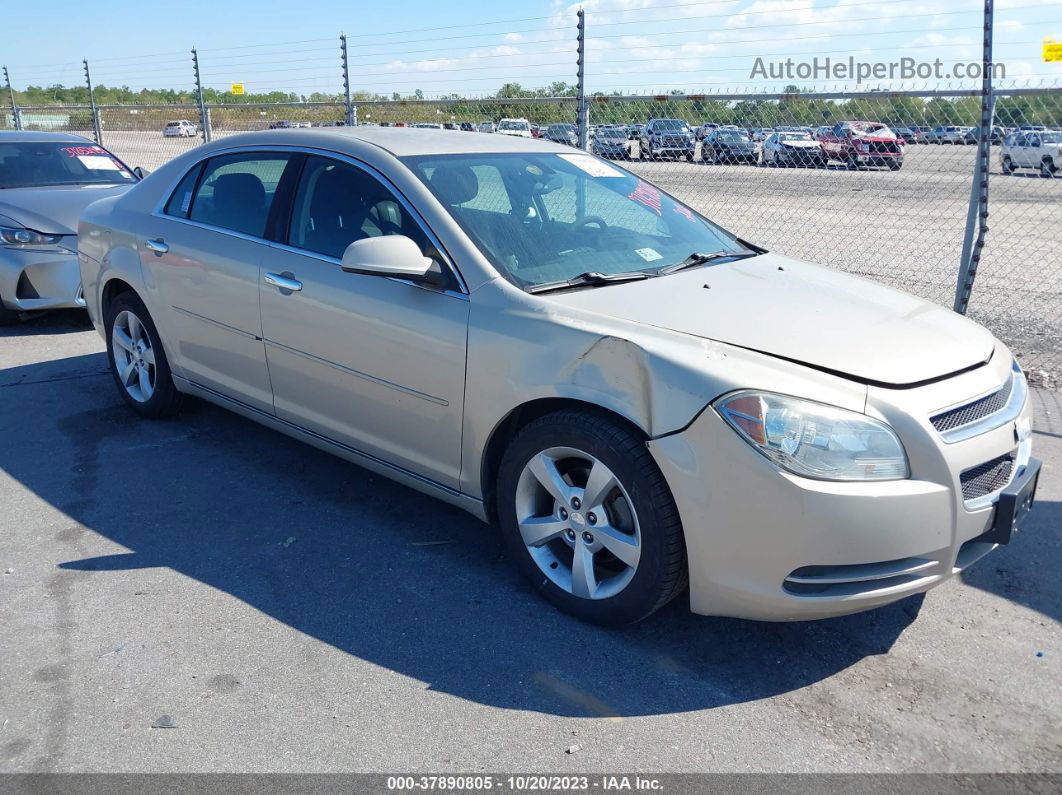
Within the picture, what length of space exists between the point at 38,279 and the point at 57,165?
1.90m

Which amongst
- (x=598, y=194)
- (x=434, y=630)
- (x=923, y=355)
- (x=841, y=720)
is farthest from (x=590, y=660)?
(x=598, y=194)

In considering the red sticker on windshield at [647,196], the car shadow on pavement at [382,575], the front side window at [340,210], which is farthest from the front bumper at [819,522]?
the red sticker on windshield at [647,196]

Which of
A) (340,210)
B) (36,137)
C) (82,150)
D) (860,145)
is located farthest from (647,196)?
(860,145)

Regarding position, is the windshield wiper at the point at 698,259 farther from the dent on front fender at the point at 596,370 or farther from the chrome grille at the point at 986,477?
the chrome grille at the point at 986,477

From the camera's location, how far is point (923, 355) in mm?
3123

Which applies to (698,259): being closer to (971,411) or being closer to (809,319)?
(809,319)

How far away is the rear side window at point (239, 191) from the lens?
4457mm

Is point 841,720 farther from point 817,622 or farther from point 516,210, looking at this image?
point 516,210

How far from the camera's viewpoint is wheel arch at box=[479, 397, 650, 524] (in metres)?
3.13

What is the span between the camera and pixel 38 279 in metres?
7.48

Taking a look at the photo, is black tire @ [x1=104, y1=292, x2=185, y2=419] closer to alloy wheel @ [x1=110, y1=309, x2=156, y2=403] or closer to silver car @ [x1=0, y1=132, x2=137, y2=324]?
alloy wheel @ [x1=110, y1=309, x2=156, y2=403]

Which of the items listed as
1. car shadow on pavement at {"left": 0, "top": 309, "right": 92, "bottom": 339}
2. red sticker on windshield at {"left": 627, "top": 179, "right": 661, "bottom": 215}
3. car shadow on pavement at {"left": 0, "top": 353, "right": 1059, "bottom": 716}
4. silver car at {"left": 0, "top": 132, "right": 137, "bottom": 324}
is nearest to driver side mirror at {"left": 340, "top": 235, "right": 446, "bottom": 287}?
car shadow on pavement at {"left": 0, "top": 353, "right": 1059, "bottom": 716}

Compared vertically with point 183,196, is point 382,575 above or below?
below

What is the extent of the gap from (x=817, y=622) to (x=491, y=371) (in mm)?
1494
